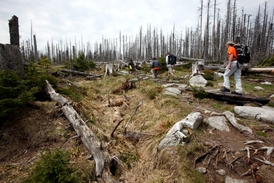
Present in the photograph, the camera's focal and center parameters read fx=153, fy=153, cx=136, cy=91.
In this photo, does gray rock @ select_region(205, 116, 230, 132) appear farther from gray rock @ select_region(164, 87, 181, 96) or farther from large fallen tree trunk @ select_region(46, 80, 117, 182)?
gray rock @ select_region(164, 87, 181, 96)

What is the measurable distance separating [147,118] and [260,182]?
12.4 ft

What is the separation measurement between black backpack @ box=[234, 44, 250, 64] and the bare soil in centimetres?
254

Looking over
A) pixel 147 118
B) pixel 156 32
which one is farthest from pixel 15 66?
pixel 156 32

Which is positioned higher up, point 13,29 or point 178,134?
point 13,29

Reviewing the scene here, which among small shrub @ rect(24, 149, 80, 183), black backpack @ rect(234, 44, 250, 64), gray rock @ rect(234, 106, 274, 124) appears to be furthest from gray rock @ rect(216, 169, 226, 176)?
black backpack @ rect(234, 44, 250, 64)

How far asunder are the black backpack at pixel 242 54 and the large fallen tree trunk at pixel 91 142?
5819 mm

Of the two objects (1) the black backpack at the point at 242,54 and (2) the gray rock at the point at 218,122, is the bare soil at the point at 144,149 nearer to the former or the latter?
(2) the gray rock at the point at 218,122

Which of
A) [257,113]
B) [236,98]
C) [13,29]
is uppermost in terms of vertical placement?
[13,29]

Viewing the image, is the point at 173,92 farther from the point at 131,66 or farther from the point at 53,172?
the point at 131,66

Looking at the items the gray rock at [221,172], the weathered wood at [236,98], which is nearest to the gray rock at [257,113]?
the weathered wood at [236,98]

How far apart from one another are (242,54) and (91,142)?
20.1 ft

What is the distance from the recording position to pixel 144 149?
4242 millimetres

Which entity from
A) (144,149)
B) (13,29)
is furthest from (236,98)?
(13,29)

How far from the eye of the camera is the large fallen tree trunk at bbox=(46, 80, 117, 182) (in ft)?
10.3
